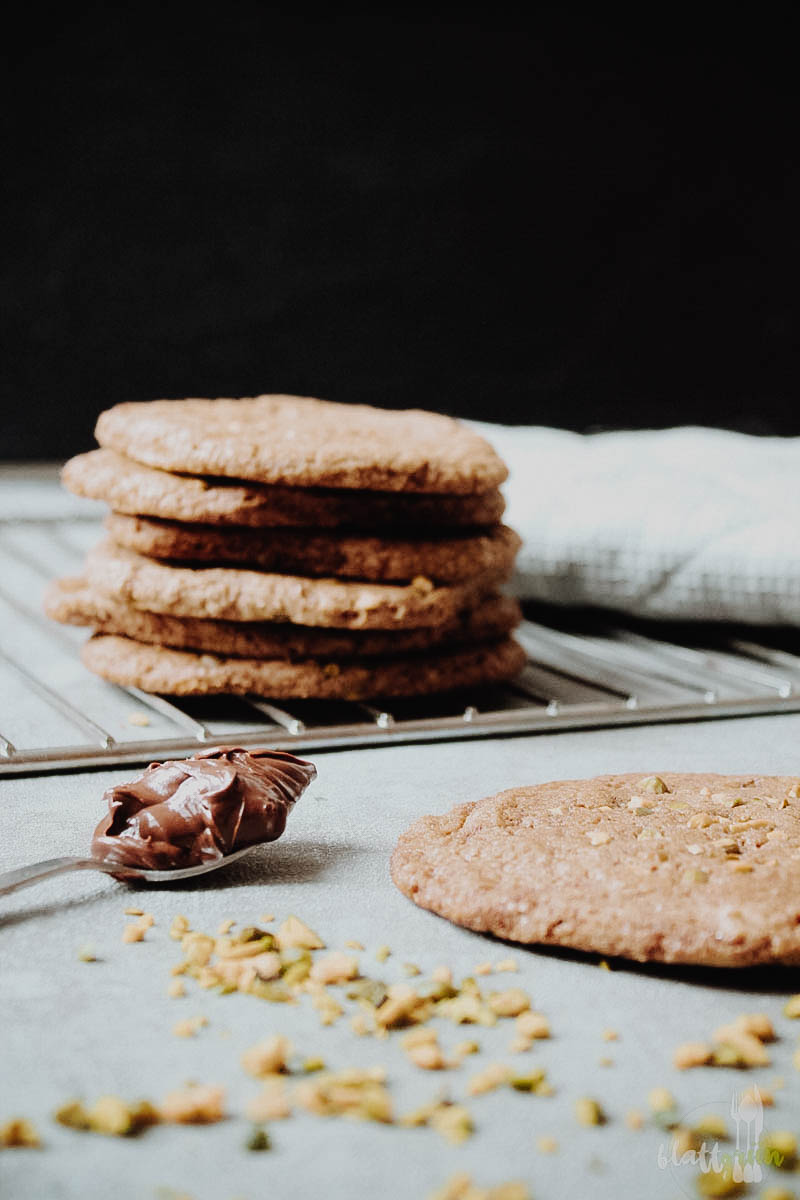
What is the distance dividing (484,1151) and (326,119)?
111 inches

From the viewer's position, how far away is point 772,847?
120 centimetres

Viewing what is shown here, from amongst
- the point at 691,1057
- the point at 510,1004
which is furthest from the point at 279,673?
the point at 691,1057

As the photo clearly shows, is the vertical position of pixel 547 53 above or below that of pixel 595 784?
above

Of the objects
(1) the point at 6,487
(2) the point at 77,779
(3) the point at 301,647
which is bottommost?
(2) the point at 77,779

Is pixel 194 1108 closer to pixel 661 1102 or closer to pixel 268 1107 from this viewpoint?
pixel 268 1107

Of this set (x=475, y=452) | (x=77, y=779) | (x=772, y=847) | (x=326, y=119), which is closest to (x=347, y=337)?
(x=326, y=119)

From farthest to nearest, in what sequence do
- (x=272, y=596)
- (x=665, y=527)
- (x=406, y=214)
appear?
(x=406, y=214)
(x=665, y=527)
(x=272, y=596)

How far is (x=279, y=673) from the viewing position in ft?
5.57

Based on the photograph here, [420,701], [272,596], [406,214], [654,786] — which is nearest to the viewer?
[654,786]

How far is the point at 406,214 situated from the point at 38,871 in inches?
99.2

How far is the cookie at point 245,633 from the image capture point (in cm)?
→ 171

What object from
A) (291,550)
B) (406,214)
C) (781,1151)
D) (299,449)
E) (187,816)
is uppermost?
(406,214)

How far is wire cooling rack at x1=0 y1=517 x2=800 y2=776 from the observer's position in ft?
5.28

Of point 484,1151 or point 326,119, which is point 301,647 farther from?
point 326,119
